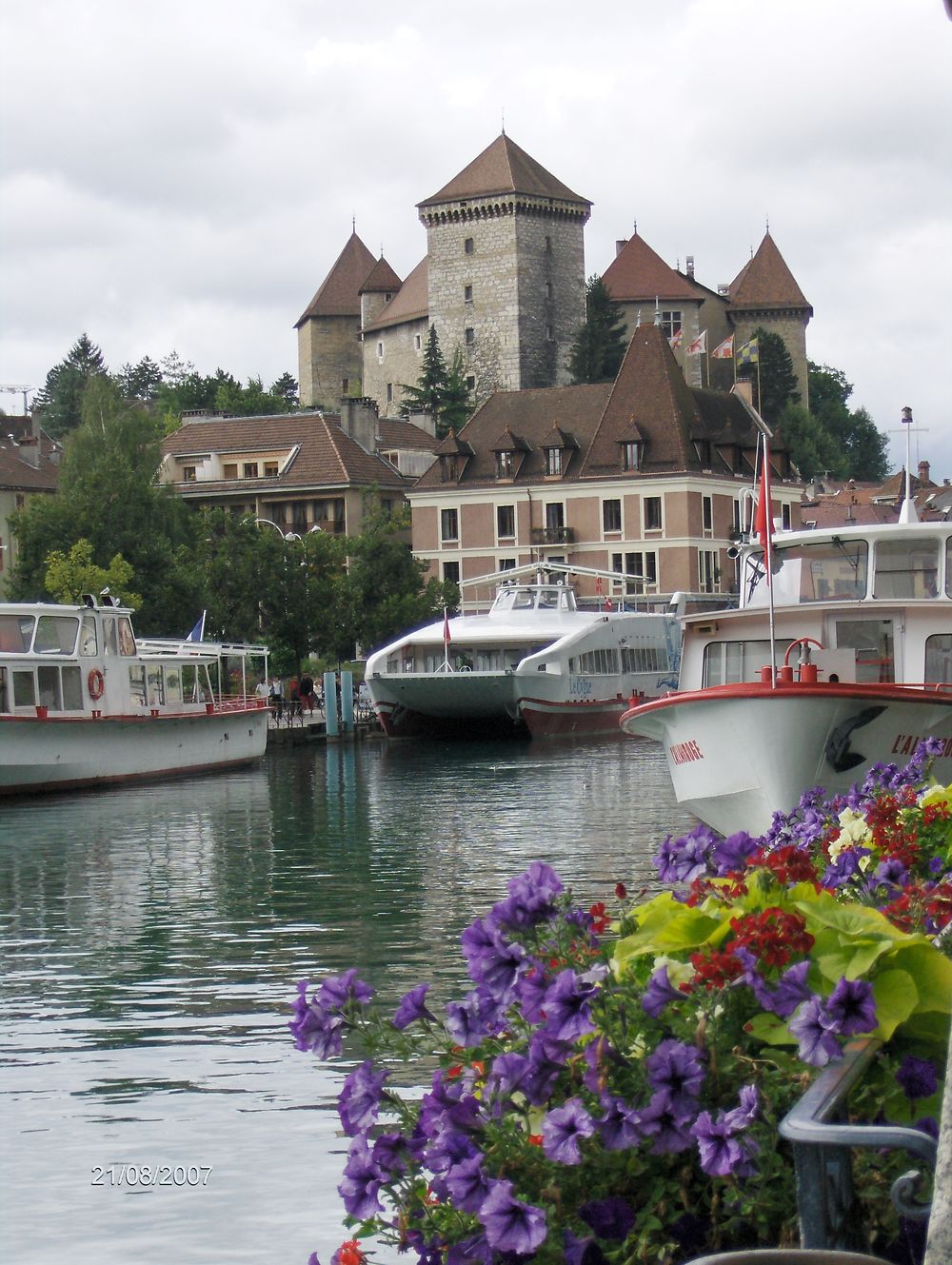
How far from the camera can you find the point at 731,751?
59.8ft

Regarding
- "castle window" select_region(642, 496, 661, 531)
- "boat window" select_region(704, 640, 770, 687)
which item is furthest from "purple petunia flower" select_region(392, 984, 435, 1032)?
"castle window" select_region(642, 496, 661, 531)

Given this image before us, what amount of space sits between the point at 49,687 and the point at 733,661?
18.4 m

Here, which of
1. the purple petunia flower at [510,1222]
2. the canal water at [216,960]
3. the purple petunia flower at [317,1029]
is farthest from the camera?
the canal water at [216,960]

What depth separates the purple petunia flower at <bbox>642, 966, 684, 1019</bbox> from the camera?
4.43 metres

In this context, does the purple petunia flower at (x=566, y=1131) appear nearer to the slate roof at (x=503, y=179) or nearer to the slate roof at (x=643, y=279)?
the slate roof at (x=503, y=179)

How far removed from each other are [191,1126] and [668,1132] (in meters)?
5.95

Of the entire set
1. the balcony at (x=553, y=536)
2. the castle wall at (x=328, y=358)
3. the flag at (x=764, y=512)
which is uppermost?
the castle wall at (x=328, y=358)

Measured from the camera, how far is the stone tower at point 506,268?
5034 inches

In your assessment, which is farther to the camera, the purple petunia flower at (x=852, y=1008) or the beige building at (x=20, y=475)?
the beige building at (x=20, y=475)

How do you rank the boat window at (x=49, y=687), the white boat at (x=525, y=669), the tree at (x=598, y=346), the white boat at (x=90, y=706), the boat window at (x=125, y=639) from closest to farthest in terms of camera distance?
the white boat at (x=90, y=706) < the boat window at (x=49, y=687) < the boat window at (x=125, y=639) < the white boat at (x=525, y=669) < the tree at (x=598, y=346)

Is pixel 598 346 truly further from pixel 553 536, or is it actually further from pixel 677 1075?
pixel 677 1075

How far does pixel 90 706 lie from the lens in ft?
123

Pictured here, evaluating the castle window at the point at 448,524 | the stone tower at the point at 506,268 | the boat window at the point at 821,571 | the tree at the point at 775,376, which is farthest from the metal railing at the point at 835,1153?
the tree at the point at 775,376

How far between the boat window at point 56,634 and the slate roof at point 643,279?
98928 mm
